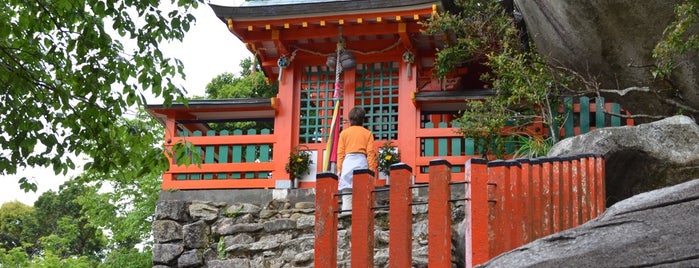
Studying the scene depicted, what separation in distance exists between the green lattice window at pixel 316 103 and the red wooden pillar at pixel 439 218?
27.1 ft

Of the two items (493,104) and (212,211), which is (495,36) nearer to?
(493,104)

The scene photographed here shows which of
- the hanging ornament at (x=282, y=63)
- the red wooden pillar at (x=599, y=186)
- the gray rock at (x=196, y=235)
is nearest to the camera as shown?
the red wooden pillar at (x=599, y=186)

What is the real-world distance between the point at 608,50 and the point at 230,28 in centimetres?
587

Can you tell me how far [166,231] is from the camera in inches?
530

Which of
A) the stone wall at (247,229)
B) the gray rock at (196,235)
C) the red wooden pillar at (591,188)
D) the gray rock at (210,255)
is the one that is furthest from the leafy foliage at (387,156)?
the red wooden pillar at (591,188)

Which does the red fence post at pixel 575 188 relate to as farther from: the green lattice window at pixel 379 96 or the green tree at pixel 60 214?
the green tree at pixel 60 214

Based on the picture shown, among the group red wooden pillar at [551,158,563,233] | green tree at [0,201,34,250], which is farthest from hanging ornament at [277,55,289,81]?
green tree at [0,201,34,250]

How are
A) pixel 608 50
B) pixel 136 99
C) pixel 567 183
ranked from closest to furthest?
pixel 567 183 → pixel 136 99 → pixel 608 50

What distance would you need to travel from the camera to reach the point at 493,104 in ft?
44.5

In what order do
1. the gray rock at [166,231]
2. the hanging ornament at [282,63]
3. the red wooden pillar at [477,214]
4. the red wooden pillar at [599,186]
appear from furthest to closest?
the hanging ornament at [282,63]
the gray rock at [166,231]
the red wooden pillar at [599,186]
the red wooden pillar at [477,214]

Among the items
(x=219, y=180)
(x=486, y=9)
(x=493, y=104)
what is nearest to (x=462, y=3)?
(x=486, y=9)

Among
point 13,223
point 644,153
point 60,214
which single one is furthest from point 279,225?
point 13,223

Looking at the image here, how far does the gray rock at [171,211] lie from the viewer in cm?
1366

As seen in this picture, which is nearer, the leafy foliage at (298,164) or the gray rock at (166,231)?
the gray rock at (166,231)
